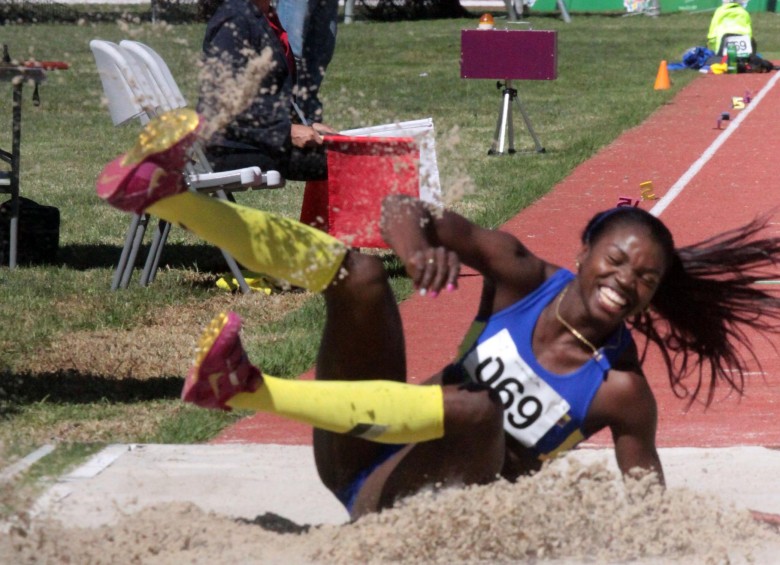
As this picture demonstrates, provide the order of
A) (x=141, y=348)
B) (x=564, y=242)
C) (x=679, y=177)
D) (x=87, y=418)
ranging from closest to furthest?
(x=87, y=418)
(x=141, y=348)
(x=564, y=242)
(x=679, y=177)

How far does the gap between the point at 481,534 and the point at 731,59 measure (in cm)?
1921

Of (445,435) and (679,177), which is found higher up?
(445,435)

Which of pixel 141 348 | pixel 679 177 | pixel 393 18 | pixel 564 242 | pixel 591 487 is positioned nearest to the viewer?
pixel 591 487

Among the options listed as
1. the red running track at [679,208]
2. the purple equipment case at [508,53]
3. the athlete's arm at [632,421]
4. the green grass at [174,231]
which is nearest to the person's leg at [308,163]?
the green grass at [174,231]

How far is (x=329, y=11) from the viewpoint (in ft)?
30.8

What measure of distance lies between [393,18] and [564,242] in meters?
26.3

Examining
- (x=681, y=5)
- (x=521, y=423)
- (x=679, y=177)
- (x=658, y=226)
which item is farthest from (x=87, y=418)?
(x=681, y=5)

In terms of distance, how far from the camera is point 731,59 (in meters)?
21.8

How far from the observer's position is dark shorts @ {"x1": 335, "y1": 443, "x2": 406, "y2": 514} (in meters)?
A: 4.04

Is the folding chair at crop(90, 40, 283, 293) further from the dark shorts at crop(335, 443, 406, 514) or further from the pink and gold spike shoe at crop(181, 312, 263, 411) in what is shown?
the pink and gold spike shoe at crop(181, 312, 263, 411)

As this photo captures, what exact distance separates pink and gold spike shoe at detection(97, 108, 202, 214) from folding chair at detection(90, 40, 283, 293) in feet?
11.5

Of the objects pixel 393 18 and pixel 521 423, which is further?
pixel 393 18

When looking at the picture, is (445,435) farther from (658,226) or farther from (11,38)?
(11,38)

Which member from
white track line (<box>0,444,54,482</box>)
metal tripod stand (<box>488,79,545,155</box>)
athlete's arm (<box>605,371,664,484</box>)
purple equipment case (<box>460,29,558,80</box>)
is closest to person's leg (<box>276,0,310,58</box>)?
purple equipment case (<box>460,29,558,80</box>)
